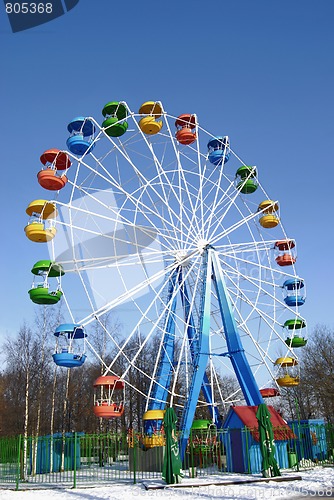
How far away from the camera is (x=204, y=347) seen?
21312mm

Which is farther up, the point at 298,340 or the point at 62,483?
the point at 298,340

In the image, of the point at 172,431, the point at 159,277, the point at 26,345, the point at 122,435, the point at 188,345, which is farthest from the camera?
the point at 26,345

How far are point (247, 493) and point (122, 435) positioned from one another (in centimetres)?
859

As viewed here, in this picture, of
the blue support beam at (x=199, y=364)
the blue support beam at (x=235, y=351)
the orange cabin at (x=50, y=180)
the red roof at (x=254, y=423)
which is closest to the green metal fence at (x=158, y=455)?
the red roof at (x=254, y=423)

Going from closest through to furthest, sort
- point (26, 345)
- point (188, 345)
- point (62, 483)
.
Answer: point (62, 483) → point (188, 345) → point (26, 345)

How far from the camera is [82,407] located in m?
48.6

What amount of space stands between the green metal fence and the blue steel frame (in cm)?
178

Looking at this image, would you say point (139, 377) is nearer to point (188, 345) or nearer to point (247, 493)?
point (188, 345)

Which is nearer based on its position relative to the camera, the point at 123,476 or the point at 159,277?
the point at 123,476

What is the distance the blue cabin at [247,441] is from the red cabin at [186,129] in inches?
527

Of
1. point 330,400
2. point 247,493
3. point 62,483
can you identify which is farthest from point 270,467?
point 330,400

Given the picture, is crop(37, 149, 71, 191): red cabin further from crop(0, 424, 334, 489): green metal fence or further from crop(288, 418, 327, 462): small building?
crop(288, 418, 327, 462): small building

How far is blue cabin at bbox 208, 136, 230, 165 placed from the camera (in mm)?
26594

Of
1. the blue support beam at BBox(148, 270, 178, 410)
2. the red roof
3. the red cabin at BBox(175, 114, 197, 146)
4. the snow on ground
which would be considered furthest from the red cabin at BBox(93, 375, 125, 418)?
→ the red cabin at BBox(175, 114, 197, 146)
